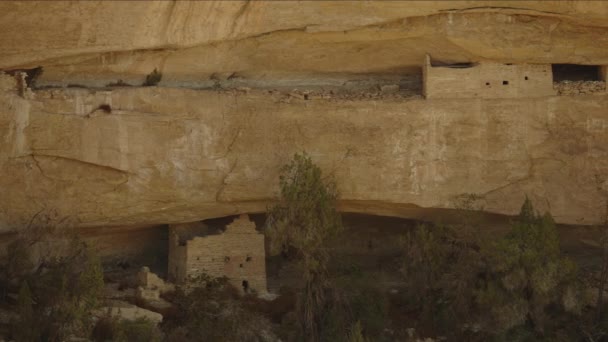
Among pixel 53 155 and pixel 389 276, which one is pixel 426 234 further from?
pixel 53 155

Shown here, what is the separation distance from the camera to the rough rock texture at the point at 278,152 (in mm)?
22312

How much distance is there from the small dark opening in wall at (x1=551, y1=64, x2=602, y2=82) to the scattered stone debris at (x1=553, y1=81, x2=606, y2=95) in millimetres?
733

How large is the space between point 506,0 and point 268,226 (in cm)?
544

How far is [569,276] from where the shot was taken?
22.8 m

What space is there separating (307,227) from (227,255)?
1930 mm

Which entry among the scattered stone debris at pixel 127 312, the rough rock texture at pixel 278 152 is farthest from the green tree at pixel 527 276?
the scattered stone debris at pixel 127 312

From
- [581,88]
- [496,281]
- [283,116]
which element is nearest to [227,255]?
[283,116]

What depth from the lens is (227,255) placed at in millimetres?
23875

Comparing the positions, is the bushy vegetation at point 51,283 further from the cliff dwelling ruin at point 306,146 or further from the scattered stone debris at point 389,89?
the scattered stone debris at point 389,89

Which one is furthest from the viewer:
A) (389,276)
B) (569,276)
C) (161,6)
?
(389,276)

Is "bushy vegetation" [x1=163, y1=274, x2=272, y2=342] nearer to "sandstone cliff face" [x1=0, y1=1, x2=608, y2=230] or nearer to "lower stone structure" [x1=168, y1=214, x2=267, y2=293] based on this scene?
"lower stone structure" [x1=168, y1=214, x2=267, y2=293]

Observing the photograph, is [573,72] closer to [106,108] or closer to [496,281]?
[496,281]

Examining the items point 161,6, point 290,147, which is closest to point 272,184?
point 290,147

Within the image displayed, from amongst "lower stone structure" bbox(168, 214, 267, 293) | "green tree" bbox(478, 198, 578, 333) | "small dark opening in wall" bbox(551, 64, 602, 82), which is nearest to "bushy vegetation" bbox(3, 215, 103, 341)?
"lower stone structure" bbox(168, 214, 267, 293)
